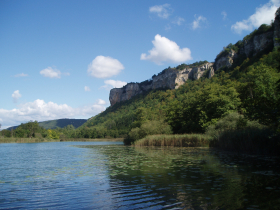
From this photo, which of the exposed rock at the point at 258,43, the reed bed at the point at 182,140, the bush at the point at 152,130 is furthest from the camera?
the exposed rock at the point at 258,43

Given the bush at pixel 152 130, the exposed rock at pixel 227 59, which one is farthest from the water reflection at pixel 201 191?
the exposed rock at pixel 227 59

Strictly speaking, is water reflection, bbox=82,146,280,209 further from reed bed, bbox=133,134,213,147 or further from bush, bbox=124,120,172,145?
bush, bbox=124,120,172,145

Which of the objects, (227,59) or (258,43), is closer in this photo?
A: (258,43)

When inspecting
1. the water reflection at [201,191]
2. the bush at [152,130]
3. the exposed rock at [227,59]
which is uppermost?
the exposed rock at [227,59]

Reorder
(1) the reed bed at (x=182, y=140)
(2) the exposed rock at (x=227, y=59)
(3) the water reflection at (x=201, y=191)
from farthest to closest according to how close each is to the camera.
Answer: (2) the exposed rock at (x=227, y=59) → (1) the reed bed at (x=182, y=140) → (3) the water reflection at (x=201, y=191)

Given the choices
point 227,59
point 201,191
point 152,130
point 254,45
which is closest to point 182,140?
point 152,130

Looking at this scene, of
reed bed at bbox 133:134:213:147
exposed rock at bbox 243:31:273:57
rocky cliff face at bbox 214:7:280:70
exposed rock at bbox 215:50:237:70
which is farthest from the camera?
exposed rock at bbox 215:50:237:70

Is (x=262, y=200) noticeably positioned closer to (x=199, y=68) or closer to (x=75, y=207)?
(x=75, y=207)

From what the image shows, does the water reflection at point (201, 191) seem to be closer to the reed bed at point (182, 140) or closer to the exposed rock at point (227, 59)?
the reed bed at point (182, 140)

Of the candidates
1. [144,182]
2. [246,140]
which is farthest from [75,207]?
[246,140]

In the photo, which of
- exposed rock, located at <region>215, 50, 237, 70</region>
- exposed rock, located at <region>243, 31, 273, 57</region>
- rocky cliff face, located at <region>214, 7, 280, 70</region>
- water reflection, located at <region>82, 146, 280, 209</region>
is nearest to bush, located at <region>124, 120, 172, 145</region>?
water reflection, located at <region>82, 146, 280, 209</region>

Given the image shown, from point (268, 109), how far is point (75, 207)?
17810mm

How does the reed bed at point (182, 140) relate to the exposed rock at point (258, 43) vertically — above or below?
below

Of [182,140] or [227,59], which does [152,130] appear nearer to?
[182,140]
